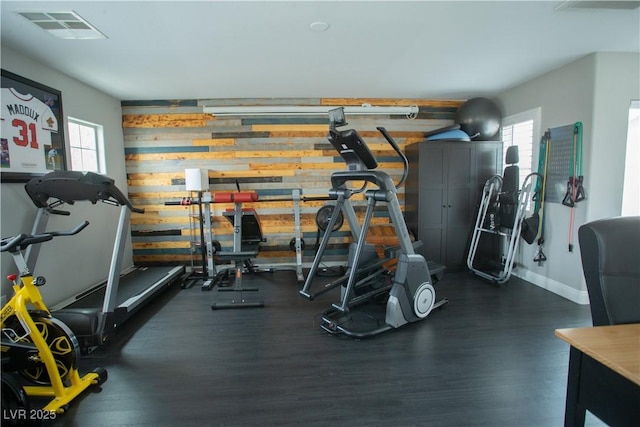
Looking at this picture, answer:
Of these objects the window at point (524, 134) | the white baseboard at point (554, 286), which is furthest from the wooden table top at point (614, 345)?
the window at point (524, 134)

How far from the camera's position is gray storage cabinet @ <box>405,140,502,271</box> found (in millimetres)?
4621

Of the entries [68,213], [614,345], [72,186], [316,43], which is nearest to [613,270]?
[614,345]

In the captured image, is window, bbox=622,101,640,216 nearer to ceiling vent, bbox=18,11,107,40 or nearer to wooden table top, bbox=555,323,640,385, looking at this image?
wooden table top, bbox=555,323,640,385

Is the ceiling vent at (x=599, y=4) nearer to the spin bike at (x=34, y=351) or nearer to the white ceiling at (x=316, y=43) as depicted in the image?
the white ceiling at (x=316, y=43)

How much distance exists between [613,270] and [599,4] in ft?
7.71

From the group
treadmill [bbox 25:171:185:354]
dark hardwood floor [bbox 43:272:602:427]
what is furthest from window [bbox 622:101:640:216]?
treadmill [bbox 25:171:185:354]

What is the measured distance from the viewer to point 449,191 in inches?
185

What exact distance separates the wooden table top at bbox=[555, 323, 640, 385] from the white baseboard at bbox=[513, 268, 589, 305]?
2.58m

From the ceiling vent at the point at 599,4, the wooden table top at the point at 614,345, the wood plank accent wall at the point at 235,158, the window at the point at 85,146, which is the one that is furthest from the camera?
the wood plank accent wall at the point at 235,158

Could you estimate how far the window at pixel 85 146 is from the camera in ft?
12.8

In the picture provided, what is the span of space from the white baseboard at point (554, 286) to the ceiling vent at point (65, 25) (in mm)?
5320

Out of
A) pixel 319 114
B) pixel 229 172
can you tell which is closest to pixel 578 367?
pixel 319 114

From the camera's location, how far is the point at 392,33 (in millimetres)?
2732

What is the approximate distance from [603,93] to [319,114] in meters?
3.51
